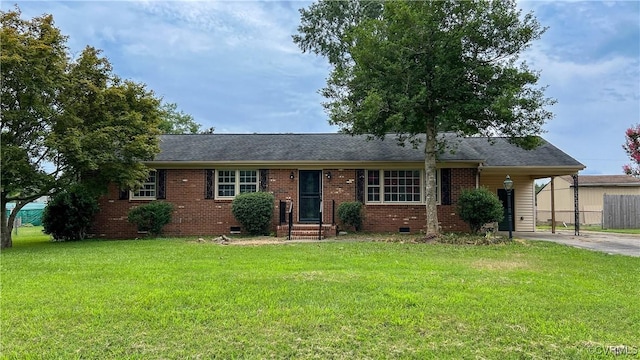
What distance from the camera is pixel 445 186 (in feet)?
47.0

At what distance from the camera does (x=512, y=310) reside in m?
4.48

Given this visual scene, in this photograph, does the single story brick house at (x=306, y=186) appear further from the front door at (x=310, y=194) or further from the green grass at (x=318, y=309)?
the green grass at (x=318, y=309)

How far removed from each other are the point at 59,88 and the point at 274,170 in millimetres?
6852

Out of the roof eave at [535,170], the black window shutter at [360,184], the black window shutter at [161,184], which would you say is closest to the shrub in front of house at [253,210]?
the black window shutter at [161,184]

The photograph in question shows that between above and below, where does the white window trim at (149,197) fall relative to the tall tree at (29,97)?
below

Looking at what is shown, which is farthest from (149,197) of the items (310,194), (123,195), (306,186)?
(310,194)

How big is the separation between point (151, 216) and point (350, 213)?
21.6 ft

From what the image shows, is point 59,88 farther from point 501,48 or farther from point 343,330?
point 501,48

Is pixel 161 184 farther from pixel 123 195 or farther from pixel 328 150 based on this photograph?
pixel 328 150

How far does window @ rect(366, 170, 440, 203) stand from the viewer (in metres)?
14.6

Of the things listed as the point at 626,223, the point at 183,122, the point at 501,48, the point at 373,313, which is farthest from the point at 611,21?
the point at 183,122

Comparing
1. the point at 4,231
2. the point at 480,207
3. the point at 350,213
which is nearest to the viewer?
the point at 4,231

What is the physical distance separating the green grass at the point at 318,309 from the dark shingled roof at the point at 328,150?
23.6 feet

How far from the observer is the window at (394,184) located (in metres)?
14.6
